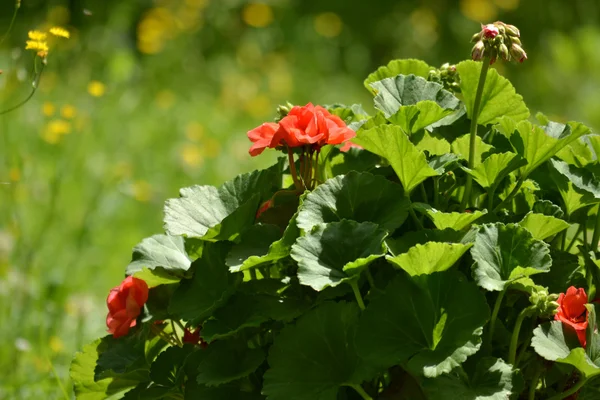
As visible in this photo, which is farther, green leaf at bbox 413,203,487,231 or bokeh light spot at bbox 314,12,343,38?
bokeh light spot at bbox 314,12,343,38

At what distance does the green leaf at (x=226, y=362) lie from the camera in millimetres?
1314

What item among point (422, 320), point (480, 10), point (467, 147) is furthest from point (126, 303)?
point (480, 10)

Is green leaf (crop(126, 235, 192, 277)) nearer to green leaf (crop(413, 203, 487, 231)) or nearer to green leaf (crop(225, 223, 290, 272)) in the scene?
green leaf (crop(225, 223, 290, 272))

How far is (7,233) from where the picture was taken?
3.04m

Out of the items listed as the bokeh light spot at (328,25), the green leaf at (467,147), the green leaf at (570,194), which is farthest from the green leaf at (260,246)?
the bokeh light spot at (328,25)

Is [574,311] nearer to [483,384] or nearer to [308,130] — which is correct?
[483,384]

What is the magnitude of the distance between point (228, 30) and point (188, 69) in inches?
24.8

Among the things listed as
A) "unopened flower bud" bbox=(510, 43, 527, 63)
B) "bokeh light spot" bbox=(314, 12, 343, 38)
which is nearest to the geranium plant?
"unopened flower bud" bbox=(510, 43, 527, 63)

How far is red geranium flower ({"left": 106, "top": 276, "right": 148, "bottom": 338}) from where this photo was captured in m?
1.49

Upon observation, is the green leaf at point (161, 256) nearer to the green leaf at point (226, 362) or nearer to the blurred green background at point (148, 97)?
the green leaf at point (226, 362)

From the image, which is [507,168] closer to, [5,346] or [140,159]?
[5,346]

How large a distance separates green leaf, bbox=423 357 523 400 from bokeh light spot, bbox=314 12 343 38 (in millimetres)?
4603

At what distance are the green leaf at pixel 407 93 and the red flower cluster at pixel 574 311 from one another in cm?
35

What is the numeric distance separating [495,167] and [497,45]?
0.18 m
